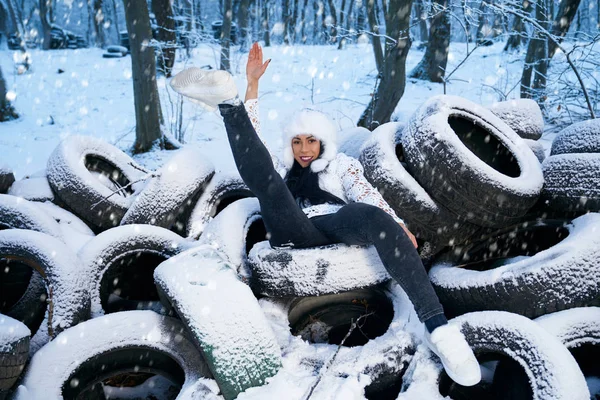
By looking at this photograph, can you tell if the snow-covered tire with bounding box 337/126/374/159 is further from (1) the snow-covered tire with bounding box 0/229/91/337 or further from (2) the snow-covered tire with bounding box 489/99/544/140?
(1) the snow-covered tire with bounding box 0/229/91/337

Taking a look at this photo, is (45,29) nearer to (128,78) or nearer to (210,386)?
(128,78)

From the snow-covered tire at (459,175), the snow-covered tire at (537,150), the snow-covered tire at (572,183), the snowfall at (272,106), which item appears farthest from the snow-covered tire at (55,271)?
the snow-covered tire at (537,150)

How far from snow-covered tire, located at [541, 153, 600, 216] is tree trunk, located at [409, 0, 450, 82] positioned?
582 cm

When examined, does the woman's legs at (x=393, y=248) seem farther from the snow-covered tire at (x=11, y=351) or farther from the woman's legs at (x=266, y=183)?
the snow-covered tire at (x=11, y=351)

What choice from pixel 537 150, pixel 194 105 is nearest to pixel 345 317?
pixel 537 150

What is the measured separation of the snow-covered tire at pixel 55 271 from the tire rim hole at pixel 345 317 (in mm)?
1154

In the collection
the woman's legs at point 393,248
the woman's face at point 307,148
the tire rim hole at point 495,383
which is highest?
the woman's face at point 307,148

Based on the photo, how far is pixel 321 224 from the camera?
8.16ft

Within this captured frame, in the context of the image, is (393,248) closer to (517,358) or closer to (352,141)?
(517,358)

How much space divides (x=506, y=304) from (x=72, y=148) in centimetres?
321

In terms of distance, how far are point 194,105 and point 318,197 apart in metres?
6.68

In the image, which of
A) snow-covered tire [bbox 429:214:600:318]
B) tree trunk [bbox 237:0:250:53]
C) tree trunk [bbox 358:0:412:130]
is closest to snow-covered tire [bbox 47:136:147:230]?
snow-covered tire [bbox 429:214:600:318]

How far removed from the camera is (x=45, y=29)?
20.6 metres

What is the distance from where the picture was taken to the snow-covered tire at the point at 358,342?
6.77 feet
